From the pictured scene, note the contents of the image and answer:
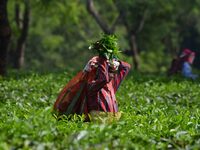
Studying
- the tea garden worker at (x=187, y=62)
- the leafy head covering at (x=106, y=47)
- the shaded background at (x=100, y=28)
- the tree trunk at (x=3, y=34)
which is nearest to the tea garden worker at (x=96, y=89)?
the leafy head covering at (x=106, y=47)

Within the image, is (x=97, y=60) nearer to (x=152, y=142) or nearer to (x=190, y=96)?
(x=152, y=142)

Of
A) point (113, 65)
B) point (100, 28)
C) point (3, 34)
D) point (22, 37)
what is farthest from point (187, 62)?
point (100, 28)

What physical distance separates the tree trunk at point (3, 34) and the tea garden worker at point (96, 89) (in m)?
8.78

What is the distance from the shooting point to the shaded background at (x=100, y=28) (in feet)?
96.3

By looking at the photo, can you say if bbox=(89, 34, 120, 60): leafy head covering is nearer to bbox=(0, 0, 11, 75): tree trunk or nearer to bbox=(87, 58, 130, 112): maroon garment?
bbox=(87, 58, 130, 112): maroon garment

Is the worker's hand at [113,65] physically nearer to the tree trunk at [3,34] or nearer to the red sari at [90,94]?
the red sari at [90,94]

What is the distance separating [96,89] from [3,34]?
9.44 m

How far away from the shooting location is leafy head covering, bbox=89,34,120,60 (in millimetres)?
8625

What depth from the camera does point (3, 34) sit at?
56.2 ft

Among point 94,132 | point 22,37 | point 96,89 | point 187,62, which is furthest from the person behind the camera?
point 22,37

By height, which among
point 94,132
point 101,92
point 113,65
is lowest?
point 94,132

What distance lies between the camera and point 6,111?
9312 millimetres

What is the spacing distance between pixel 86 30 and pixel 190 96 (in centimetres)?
3985

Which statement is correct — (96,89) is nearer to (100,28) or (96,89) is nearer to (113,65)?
(113,65)
